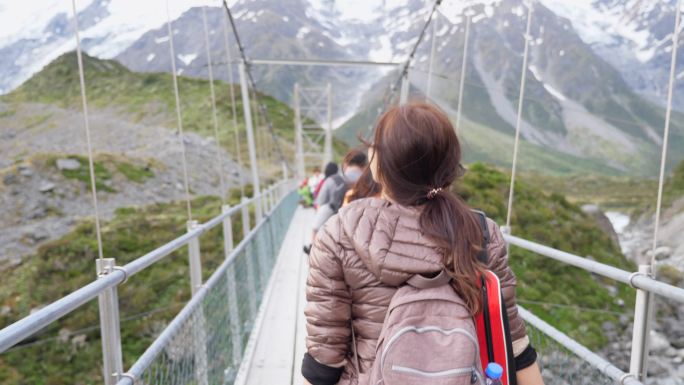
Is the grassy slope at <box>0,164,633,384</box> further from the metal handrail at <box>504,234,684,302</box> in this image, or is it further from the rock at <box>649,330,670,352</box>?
the metal handrail at <box>504,234,684,302</box>

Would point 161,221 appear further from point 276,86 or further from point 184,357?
point 276,86

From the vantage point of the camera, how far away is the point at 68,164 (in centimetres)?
1744

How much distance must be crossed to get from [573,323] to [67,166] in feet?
54.0

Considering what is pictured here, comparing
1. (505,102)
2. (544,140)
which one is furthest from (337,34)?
(544,140)

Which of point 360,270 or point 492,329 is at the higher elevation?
point 360,270

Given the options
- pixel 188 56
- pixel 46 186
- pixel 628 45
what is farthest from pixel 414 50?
pixel 628 45

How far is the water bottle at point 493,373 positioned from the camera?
771 millimetres

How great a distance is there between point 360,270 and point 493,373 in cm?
26

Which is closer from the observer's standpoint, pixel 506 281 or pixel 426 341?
pixel 426 341

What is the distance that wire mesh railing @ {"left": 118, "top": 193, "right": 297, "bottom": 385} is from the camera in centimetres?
129

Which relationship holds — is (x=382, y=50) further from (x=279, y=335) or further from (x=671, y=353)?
(x=279, y=335)

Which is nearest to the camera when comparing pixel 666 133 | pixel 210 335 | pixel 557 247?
pixel 666 133

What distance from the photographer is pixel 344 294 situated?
0.84m

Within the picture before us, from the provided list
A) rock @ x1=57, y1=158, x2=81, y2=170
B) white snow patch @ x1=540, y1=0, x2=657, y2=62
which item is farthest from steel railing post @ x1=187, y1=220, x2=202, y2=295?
white snow patch @ x1=540, y1=0, x2=657, y2=62
